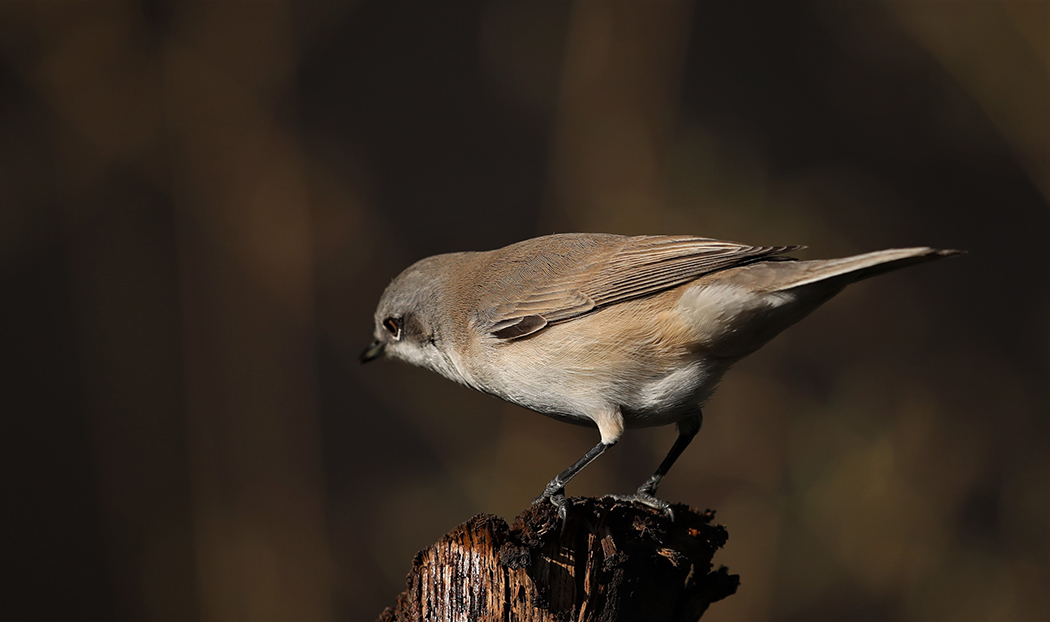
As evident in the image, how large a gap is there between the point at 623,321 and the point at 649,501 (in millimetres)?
537

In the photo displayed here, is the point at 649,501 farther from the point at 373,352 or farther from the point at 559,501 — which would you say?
the point at 373,352

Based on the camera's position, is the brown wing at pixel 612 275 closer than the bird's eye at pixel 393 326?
Yes

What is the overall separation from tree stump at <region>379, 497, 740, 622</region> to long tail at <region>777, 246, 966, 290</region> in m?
0.71

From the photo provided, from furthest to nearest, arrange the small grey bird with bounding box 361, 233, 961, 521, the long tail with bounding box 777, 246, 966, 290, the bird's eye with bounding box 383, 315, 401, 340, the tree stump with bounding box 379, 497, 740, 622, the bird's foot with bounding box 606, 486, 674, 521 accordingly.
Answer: the bird's eye with bounding box 383, 315, 401, 340 → the bird's foot with bounding box 606, 486, 674, 521 → the small grey bird with bounding box 361, 233, 961, 521 → the tree stump with bounding box 379, 497, 740, 622 → the long tail with bounding box 777, 246, 966, 290

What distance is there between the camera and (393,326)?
252 centimetres

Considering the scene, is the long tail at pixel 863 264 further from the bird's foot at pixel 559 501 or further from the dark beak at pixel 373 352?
the dark beak at pixel 373 352

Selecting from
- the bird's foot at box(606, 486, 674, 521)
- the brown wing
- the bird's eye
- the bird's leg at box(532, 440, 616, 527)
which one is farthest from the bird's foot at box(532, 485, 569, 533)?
the bird's eye

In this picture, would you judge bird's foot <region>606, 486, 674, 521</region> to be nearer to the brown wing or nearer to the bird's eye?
the brown wing

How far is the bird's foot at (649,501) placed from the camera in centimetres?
205

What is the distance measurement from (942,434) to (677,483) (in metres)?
1.06

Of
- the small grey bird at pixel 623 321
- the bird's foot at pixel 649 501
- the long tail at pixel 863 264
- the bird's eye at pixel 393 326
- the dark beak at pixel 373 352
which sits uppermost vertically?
the long tail at pixel 863 264

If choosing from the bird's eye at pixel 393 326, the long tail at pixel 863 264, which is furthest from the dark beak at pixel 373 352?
the long tail at pixel 863 264

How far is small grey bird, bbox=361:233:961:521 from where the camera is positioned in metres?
1.88

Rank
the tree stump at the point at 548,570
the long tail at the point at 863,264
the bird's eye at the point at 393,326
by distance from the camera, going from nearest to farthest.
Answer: the long tail at the point at 863,264 → the tree stump at the point at 548,570 → the bird's eye at the point at 393,326
